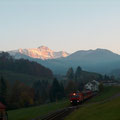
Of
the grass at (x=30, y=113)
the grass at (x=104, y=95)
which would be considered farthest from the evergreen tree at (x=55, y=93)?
the grass at (x=30, y=113)

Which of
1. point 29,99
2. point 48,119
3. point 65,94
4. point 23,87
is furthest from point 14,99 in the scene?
point 48,119

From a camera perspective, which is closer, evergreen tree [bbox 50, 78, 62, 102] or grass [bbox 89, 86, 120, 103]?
grass [bbox 89, 86, 120, 103]

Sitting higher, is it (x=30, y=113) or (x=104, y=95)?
(x=104, y=95)

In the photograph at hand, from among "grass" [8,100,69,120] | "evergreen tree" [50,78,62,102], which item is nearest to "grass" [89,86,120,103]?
"grass" [8,100,69,120]

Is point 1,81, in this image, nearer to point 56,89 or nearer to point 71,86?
point 56,89

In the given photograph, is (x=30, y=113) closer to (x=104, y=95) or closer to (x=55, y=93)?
(x=104, y=95)

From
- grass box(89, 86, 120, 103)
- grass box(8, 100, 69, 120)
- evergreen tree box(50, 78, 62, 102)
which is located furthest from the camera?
evergreen tree box(50, 78, 62, 102)

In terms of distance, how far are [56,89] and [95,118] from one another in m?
103

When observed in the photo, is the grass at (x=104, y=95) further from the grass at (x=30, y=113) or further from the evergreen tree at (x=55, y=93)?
the evergreen tree at (x=55, y=93)

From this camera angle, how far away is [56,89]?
489 ft

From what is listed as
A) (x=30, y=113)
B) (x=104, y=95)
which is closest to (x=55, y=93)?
(x=104, y=95)

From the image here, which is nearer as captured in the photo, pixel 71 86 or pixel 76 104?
pixel 76 104

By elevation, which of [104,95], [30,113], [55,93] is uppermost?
[55,93]

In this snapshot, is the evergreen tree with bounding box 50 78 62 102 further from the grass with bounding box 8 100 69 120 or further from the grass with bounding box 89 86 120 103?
the grass with bounding box 8 100 69 120
